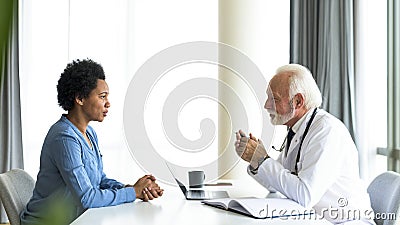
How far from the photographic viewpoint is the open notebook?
1828 millimetres

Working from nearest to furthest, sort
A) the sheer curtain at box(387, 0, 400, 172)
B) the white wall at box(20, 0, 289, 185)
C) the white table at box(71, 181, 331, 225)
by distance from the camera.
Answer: the white table at box(71, 181, 331, 225) < the sheer curtain at box(387, 0, 400, 172) < the white wall at box(20, 0, 289, 185)

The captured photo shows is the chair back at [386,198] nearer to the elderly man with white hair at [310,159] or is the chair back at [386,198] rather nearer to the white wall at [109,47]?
the elderly man with white hair at [310,159]

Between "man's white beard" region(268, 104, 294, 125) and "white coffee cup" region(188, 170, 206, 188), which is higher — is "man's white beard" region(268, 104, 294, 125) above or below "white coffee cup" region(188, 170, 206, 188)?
above

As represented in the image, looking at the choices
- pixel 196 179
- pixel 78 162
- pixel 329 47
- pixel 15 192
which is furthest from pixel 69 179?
pixel 329 47

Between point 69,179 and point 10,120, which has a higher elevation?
point 10,120

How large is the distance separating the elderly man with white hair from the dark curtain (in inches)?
65.0

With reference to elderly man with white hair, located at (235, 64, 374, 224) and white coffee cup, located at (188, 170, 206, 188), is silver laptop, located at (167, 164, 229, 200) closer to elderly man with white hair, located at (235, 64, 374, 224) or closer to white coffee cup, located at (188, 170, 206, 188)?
white coffee cup, located at (188, 170, 206, 188)

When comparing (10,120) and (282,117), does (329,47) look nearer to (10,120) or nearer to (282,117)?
(282,117)

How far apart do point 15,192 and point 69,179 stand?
0.26 m

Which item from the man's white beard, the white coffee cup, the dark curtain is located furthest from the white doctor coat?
the dark curtain

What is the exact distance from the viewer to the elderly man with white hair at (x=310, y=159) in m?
2.04

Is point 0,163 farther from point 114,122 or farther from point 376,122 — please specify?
point 376,122

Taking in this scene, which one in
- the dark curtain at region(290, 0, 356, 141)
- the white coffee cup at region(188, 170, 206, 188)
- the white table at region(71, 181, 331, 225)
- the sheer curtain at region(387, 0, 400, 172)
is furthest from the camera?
the dark curtain at region(290, 0, 356, 141)

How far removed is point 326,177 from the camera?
2.06 metres
